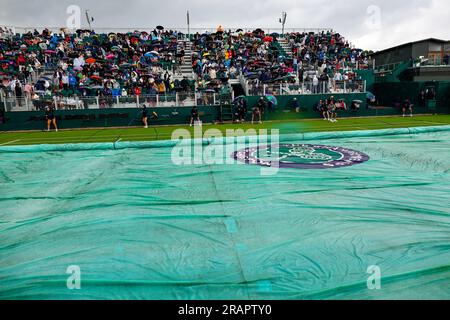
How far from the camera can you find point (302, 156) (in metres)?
10.2

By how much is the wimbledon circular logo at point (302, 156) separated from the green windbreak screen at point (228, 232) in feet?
1.78

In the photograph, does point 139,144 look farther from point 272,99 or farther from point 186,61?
point 186,61

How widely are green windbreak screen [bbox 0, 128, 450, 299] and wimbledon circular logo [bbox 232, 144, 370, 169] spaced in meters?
0.54

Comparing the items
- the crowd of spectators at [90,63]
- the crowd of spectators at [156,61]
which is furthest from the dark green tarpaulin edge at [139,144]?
the crowd of spectators at [90,63]

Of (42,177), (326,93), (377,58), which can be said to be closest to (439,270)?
(42,177)

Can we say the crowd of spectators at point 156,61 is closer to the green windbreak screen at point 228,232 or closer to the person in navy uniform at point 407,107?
the person in navy uniform at point 407,107

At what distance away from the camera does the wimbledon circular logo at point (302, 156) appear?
358 inches

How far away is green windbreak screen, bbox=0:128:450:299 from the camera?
3568 millimetres

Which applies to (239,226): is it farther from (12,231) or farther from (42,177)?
(42,177)

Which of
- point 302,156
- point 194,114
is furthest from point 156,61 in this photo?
point 302,156

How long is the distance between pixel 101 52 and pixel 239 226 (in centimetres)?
3032

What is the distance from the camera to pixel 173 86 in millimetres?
26625

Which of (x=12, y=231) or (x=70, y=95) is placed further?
(x=70, y=95)

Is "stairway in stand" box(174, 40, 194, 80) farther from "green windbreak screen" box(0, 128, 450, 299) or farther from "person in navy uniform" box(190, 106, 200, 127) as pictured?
"green windbreak screen" box(0, 128, 450, 299)
